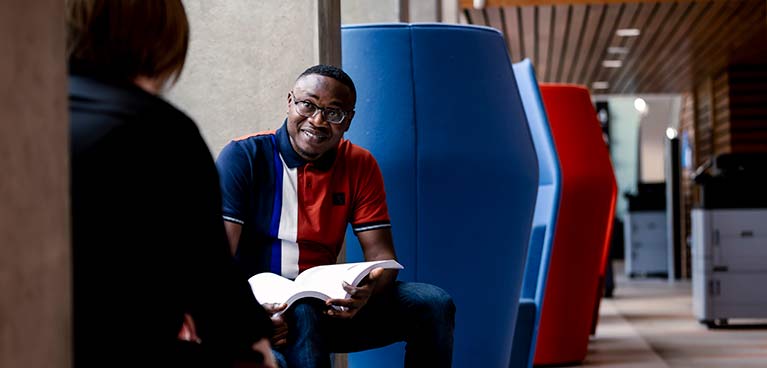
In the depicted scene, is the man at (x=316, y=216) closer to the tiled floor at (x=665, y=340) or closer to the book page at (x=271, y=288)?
the book page at (x=271, y=288)

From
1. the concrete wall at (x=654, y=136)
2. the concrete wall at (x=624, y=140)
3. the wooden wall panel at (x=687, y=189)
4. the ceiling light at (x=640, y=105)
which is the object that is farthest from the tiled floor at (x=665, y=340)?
the concrete wall at (x=654, y=136)

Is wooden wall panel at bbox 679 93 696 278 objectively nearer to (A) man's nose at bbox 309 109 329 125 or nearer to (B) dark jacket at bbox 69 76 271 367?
(A) man's nose at bbox 309 109 329 125

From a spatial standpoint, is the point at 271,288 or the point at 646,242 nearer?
the point at 271,288

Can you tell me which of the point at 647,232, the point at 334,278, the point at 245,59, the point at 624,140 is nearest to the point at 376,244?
the point at 334,278

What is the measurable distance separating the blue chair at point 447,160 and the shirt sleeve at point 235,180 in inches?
37.1

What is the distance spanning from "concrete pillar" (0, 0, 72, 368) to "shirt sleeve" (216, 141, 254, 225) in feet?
4.24

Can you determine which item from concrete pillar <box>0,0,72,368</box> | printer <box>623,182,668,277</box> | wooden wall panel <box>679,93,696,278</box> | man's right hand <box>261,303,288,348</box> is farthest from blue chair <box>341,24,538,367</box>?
wooden wall panel <box>679,93,696,278</box>

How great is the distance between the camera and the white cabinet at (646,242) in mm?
Answer: 14789

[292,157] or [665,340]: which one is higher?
[292,157]

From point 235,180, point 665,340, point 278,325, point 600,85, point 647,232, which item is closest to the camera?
point 278,325

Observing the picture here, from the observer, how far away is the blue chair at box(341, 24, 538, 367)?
3.47 metres

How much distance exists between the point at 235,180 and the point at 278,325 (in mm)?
409

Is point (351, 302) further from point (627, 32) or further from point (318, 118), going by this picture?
point (627, 32)

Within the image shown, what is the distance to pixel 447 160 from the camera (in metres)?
3.47
